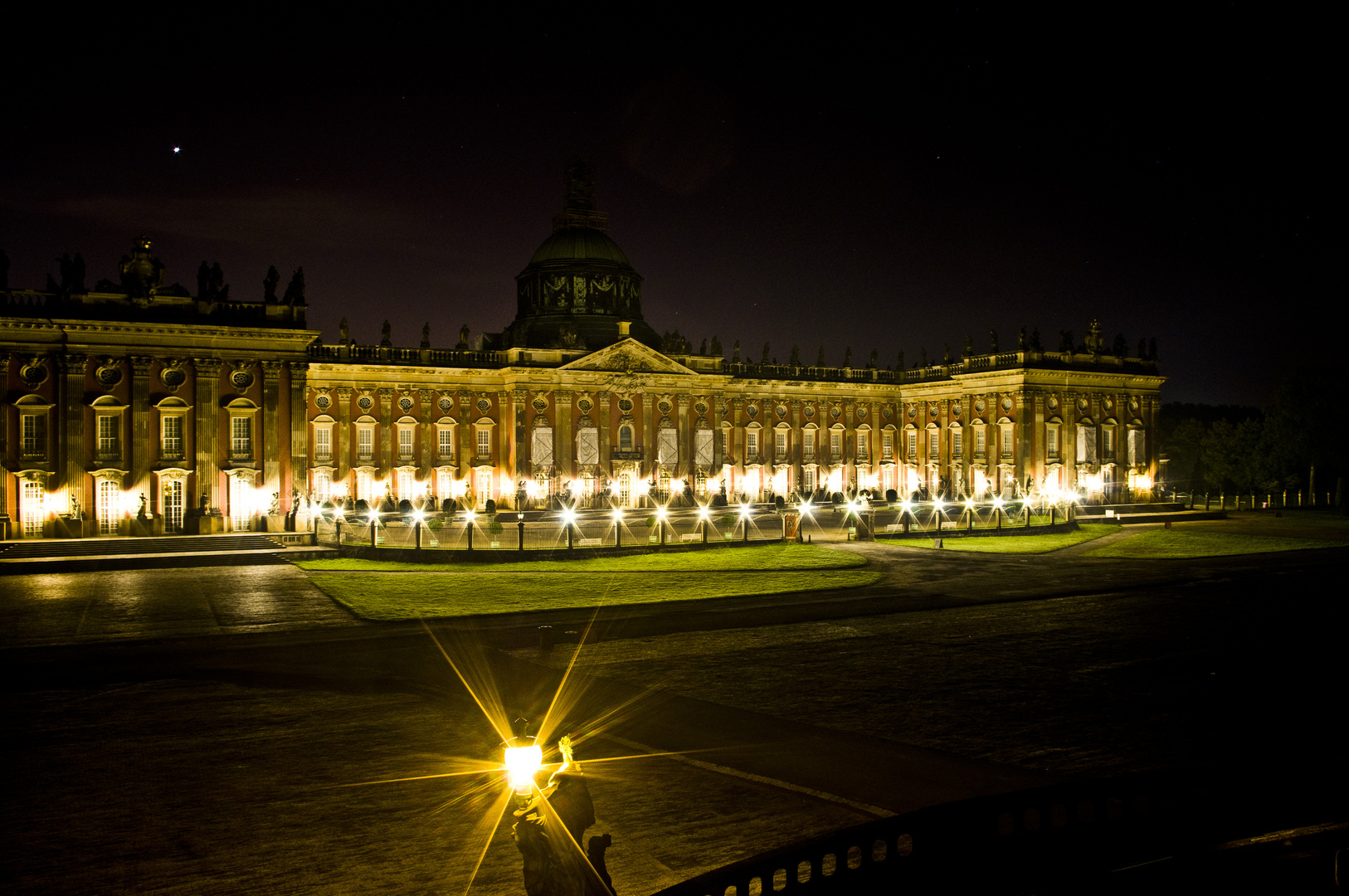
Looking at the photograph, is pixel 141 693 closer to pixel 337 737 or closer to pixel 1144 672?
pixel 337 737

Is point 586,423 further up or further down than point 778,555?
further up

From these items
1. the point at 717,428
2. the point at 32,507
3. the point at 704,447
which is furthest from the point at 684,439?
the point at 32,507

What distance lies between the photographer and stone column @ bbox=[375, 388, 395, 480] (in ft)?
182

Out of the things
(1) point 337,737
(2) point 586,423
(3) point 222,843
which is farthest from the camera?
(2) point 586,423

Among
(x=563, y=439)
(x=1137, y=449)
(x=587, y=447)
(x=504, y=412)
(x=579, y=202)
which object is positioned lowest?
(x=1137, y=449)

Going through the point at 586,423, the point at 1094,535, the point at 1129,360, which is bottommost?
the point at 1094,535

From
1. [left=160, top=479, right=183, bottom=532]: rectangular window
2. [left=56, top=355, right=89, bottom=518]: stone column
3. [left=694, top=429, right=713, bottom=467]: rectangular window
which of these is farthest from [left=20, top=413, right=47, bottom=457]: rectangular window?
[left=694, top=429, right=713, bottom=467]: rectangular window

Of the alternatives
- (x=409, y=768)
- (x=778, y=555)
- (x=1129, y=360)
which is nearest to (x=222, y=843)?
(x=409, y=768)

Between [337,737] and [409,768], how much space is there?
1690mm

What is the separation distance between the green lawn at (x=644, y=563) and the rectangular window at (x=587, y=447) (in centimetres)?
2735

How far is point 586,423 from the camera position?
198 feet

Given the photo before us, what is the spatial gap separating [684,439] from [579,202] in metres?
20.5

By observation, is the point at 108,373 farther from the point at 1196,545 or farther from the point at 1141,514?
the point at 1141,514

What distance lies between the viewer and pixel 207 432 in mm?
42719
